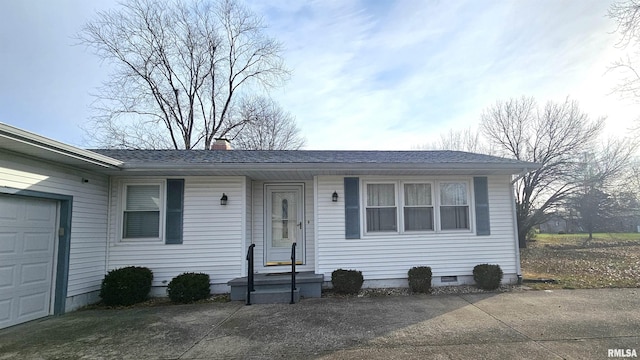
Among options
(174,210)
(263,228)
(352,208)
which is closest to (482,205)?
(352,208)

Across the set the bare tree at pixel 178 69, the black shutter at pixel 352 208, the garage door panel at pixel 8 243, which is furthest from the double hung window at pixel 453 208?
the bare tree at pixel 178 69

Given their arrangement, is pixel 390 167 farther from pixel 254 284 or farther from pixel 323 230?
pixel 254 284

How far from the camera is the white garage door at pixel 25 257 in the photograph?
473 cm

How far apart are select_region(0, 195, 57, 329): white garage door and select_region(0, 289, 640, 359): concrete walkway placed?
12.7 inches

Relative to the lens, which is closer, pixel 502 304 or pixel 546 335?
pixel 546 335

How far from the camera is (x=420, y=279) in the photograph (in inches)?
260

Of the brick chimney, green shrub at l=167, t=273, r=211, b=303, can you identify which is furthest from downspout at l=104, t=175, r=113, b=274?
the brick chimney

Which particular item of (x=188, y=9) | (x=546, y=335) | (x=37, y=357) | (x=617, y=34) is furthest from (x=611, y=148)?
(x=188, y=9)

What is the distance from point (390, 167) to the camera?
6.60 meters

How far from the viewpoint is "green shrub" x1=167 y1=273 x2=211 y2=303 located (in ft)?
20.2

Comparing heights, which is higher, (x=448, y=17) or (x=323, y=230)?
(x=448, y=17)

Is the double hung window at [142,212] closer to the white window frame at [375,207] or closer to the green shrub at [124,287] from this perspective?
the green shrub at [124,287]

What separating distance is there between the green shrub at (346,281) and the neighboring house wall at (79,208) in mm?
4750

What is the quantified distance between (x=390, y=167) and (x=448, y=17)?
4187 millimetres
